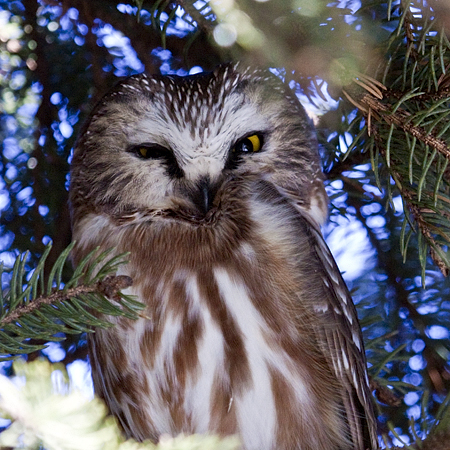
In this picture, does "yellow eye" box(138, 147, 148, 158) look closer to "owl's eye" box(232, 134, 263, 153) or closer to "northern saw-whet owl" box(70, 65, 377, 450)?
"northern saw-whet owl" box(70, 65, 377, 450)

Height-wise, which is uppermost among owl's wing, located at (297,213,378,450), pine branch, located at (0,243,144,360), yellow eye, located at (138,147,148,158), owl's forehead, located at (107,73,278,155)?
owl's forehead, located at (107,73,278,155)

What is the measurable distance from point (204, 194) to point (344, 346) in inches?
26.3

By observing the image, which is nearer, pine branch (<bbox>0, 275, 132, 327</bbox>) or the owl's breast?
pine branch (<bbox>0, 275, 132, 327</bbox>)

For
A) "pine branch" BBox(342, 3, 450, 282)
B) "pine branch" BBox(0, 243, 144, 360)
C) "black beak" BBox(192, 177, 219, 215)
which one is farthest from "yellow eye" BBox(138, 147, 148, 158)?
"pine branch" BBox(0, 243, 144, 360)

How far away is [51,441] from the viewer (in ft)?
2.51

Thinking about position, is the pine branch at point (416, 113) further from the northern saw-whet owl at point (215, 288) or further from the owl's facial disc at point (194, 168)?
the owl's facial disc at point (194, 168)

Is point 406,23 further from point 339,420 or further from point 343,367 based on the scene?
point 339,420

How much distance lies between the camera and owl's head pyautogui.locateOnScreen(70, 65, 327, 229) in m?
1.84

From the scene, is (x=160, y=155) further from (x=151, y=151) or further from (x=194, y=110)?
(x=194, y=110)

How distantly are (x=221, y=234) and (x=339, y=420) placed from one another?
72cm

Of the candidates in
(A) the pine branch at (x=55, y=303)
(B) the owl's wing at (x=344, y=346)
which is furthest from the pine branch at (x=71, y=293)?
(B) the owl's wing at (x=344, y=346)

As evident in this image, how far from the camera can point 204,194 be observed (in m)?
1.78

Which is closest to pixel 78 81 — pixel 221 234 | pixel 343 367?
pixel 221 234

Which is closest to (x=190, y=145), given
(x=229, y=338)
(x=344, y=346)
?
(x=229, y=338)
